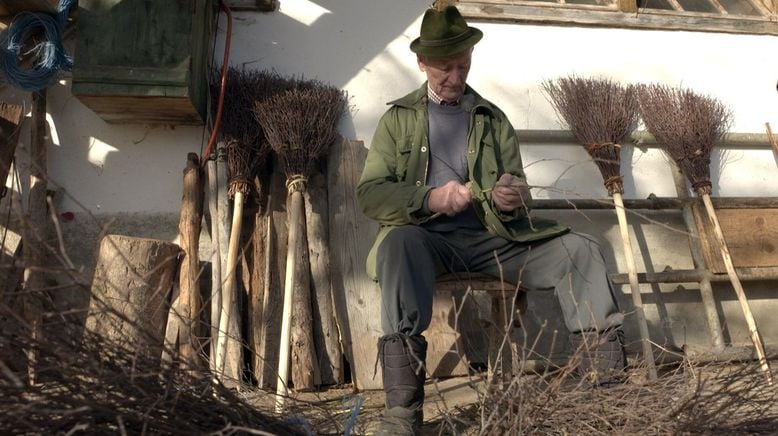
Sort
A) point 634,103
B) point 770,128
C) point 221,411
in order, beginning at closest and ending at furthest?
point 221,411, point 634,103, point 770,128

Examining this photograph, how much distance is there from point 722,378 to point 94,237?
3.04 meters

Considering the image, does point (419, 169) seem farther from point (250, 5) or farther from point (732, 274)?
point (732, 274)

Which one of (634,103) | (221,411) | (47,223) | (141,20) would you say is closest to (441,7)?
(634,103)

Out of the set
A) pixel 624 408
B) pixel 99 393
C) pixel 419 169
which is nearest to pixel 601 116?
pixel 419 169

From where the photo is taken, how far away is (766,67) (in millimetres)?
5172

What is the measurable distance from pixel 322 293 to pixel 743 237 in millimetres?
2395

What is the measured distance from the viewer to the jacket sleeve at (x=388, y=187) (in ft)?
10.8

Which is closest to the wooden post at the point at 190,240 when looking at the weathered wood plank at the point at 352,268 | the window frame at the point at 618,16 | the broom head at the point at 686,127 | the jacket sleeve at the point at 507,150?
the weathered wood plank at the point at 352,268

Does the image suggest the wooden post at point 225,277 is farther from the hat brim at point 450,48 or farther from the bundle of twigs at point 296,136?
the hat brim at point 450,48

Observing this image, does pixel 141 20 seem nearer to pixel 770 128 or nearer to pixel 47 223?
pixel 47 223

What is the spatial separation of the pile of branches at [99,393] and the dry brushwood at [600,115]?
9.90ft

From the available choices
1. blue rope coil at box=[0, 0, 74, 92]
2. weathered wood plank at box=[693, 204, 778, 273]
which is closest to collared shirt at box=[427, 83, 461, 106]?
weathered wood plank at box=[693, 204, 778, 273]

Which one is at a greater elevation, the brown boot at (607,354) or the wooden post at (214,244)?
the wooden post at (214,244)

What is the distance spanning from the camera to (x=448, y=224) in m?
3.43
